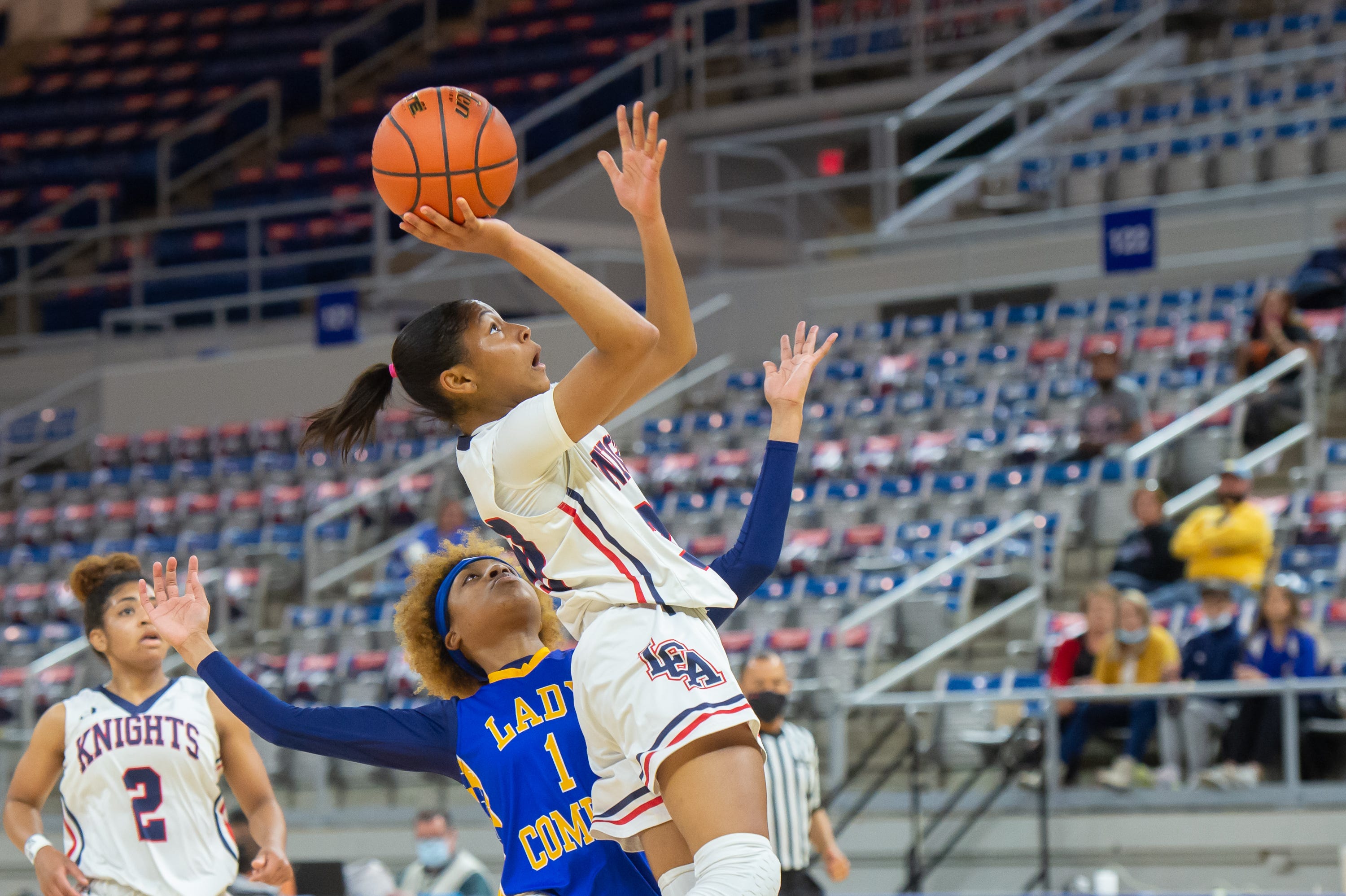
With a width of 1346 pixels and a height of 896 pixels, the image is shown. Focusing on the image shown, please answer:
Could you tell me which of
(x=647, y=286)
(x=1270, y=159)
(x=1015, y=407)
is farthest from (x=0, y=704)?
(x=1270, y=159)

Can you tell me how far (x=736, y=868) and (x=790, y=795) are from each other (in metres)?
3.99

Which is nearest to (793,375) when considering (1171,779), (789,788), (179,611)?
(179,611)

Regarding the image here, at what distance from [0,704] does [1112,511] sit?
7167mm

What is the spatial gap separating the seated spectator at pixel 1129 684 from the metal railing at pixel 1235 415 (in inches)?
76.8

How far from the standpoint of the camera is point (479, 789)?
3.62 meters

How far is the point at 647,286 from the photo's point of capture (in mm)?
3459

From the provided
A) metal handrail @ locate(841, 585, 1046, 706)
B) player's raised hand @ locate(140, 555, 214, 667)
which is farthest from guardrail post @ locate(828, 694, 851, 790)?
player's raised hand @ locate(140, 555, 214, 667)

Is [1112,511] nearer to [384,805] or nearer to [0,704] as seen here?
[384,805]

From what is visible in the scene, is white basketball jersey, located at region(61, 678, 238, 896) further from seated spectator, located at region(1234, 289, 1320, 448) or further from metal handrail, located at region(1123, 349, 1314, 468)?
seated spectator, located at region(1234, 289, 1320, 448)

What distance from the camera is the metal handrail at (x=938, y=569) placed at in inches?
380

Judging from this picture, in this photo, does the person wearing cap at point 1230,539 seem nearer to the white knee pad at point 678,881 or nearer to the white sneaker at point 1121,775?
the white sneaker at point 1121,775

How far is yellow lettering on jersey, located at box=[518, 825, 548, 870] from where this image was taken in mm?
3508

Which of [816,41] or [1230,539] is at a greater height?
[816,41]

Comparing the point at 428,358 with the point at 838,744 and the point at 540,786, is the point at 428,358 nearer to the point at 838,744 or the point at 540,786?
the point at 540,786
